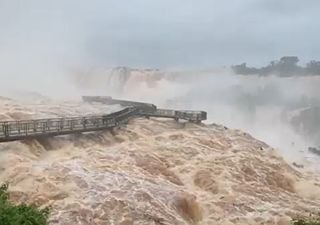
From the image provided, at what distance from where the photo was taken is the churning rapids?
965 inches

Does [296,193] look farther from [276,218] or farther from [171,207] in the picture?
[171,207]

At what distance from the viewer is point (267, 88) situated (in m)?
107

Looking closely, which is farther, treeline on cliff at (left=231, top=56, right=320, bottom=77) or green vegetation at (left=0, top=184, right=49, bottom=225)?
treeline on cliff at (left=231, top=56, right=320, bottom=77)

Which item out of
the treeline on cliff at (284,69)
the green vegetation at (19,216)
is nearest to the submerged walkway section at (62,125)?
the green vegetation at (19,216)

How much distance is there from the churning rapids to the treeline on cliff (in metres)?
81.5

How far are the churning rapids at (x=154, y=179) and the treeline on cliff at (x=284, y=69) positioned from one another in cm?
8148

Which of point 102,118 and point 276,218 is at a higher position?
point 102,118

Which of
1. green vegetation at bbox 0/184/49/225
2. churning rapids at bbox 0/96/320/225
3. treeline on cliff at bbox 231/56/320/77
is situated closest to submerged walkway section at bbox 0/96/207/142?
churning rapids at bbox 0/96/320/225

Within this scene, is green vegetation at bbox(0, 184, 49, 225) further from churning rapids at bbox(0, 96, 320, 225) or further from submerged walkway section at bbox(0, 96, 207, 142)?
submerged walkway section at bbox(0, 96, 207, 142)

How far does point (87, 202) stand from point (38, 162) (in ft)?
16.9

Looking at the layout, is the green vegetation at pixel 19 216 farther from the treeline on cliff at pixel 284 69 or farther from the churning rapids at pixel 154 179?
the treeline on cliff at pixel 284 69

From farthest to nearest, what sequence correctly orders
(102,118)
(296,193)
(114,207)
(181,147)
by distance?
(102,118) < (181,147) < (296,193) < (114,207)

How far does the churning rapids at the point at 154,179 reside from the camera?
24500 millimetres

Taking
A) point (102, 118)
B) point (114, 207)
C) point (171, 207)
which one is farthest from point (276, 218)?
point (102, 118)
